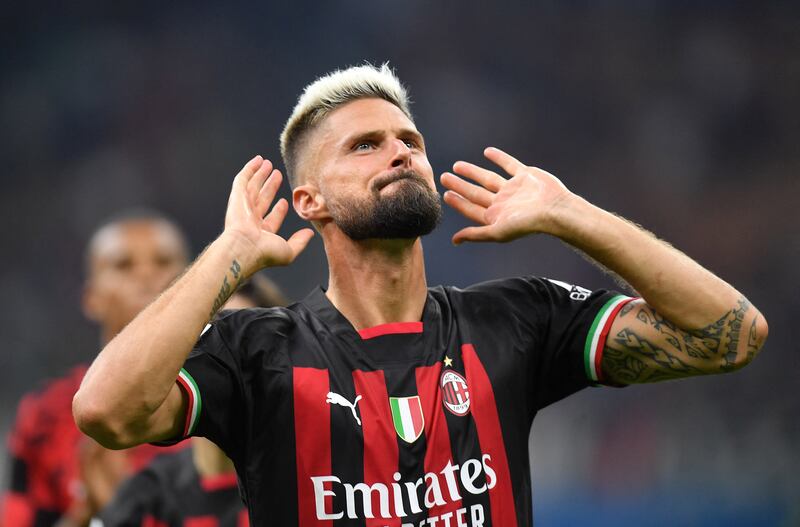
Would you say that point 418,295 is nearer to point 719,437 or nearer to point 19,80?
point 719,437

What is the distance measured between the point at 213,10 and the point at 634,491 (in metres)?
5.00

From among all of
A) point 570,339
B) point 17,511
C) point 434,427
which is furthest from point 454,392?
point 17,511

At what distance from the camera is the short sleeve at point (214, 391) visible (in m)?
2.60

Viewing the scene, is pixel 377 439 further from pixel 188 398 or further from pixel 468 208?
pixel 468 208

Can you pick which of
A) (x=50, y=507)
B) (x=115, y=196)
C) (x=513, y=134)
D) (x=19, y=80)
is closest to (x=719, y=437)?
(x=513, y=134)

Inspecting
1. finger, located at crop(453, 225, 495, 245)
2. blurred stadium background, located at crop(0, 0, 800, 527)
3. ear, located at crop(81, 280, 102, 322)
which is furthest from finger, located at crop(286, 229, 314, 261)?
blurred stadium background, located at crop(0, 0, 800, 527)

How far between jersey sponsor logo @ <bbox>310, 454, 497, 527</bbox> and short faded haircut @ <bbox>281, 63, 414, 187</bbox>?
114 cm

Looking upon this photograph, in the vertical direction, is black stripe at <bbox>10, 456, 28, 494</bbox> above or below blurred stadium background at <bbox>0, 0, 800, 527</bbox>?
below

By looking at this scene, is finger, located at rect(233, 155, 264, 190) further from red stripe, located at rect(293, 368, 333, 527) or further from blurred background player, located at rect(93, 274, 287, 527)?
blurred background player, located at rect(93, 274, 287, 527)

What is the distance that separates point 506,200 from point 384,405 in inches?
27.0

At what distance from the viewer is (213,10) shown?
815 centimetres

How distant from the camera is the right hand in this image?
2.74 m

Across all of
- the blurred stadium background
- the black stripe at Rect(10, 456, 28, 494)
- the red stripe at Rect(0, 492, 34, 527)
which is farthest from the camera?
the blurred stadium background

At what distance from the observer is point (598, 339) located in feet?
9.42
